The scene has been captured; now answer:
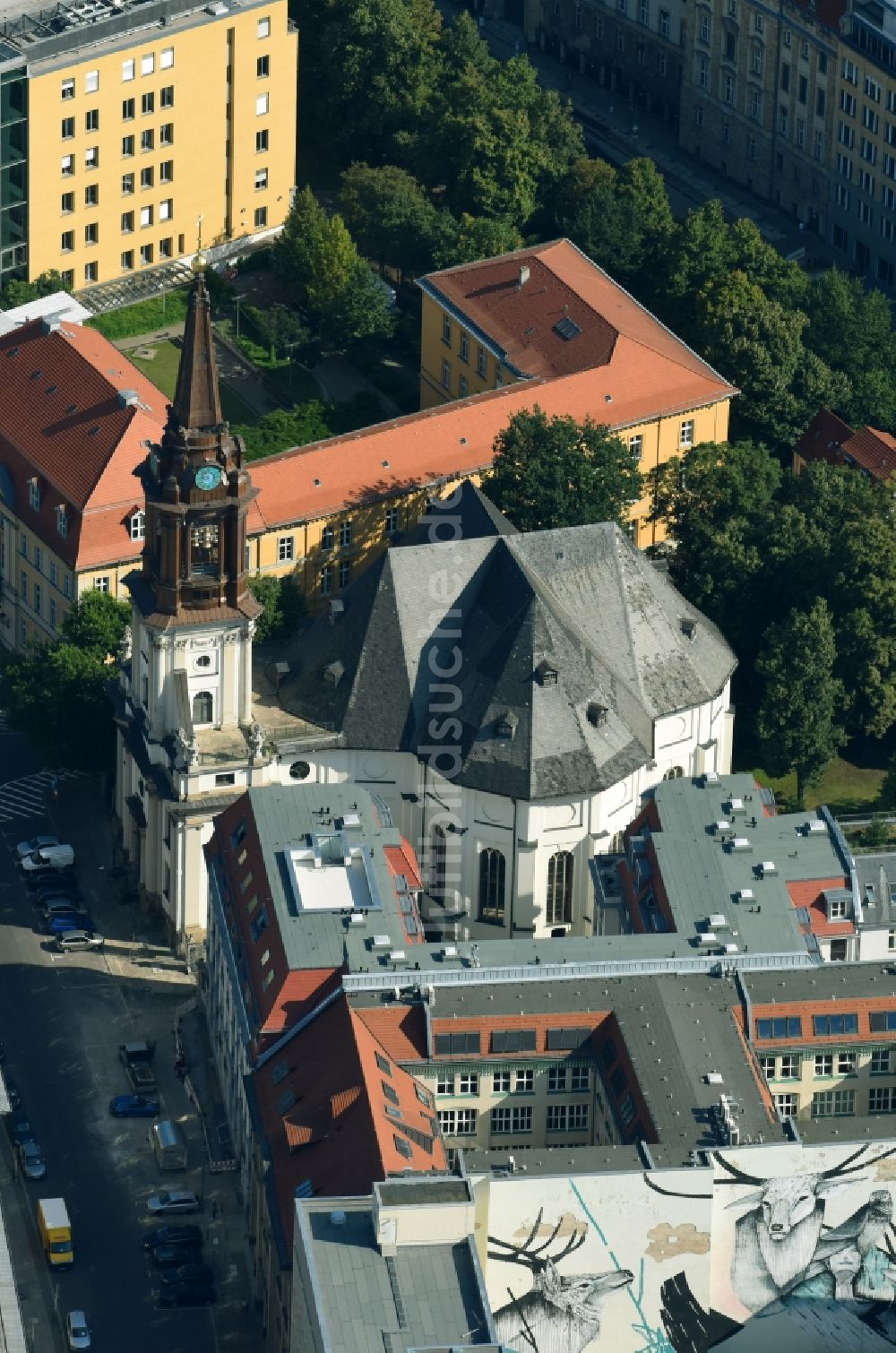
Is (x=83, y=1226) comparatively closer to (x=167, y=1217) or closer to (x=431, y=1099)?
(x=167, y=1217)

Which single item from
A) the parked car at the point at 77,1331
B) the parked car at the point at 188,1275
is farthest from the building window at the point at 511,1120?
the parked car at the point at 77,1331

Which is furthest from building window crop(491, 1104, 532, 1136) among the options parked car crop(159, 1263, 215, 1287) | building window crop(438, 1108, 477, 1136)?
parked car crop(159, 1263, 215, 1287)

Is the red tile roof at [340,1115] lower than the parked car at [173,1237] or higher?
higher

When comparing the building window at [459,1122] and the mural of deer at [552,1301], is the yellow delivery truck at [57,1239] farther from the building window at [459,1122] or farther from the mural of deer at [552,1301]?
the mural of deer at [552,1301]

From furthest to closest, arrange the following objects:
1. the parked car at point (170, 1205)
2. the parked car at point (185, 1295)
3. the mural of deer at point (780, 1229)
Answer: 1. the parked car at point (170, 1205)
2. the parked car at point (185, 1295)
3. the mural of deer at point (780, 1229)

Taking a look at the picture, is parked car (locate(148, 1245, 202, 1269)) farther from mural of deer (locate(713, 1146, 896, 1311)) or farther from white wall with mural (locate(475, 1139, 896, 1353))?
mural of deer (locate(713, 1146, 896, 1311))

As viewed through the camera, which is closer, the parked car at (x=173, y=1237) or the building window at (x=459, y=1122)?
the building window at (x=459, y=1122)

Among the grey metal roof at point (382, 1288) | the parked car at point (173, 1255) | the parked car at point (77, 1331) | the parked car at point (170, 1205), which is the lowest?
the parked car at point (170, 1205)
